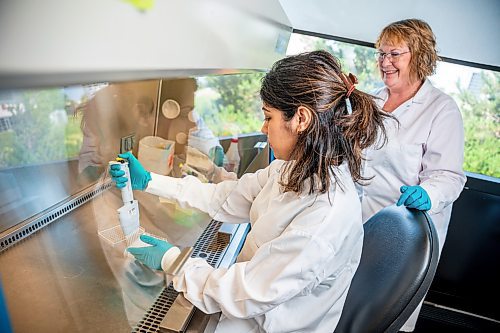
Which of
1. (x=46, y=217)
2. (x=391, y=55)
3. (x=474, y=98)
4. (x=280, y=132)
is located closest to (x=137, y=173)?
(x=46, y=217)

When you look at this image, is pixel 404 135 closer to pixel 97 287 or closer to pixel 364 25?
pixel 364 25

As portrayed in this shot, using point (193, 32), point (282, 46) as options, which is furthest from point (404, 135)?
point (193, 32)

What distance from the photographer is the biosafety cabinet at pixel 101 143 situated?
42cm

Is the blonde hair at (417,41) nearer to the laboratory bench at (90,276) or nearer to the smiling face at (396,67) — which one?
the smiling face at (396,67)

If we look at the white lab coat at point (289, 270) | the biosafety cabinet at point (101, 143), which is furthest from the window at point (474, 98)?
the white lab coat at point (289, 270)

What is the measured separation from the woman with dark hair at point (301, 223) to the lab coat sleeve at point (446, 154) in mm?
661

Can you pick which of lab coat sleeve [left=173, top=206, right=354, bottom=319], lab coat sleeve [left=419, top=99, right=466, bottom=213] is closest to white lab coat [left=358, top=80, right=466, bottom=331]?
lab coat sleeve [left=419, top=99, right=466, bottom=213]

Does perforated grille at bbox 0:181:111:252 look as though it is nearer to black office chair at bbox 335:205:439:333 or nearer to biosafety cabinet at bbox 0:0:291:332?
biosafety cabinet at bbox 0:0:291:332

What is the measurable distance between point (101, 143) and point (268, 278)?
25.5 inches

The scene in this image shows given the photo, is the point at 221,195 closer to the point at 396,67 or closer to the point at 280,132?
the point at 280,132

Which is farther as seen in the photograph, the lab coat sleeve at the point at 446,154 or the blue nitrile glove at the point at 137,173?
the lab coat sleeve at the point at 446,154

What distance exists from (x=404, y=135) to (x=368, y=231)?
677mm

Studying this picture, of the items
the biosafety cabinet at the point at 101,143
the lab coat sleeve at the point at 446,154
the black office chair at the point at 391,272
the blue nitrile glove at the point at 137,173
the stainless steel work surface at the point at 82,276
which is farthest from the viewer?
the lab coat sleeve at the point at 446,154

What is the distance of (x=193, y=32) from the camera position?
0.76 meters
